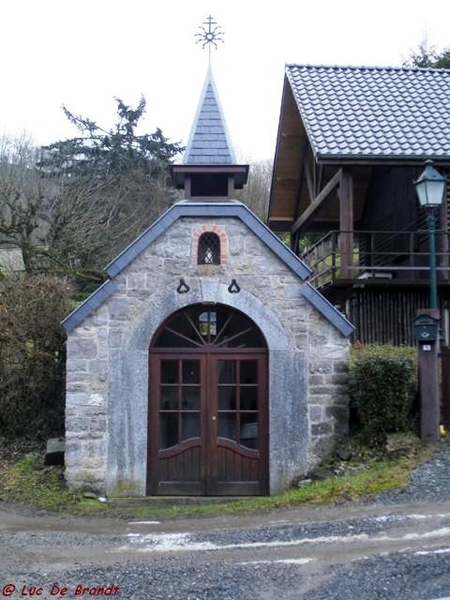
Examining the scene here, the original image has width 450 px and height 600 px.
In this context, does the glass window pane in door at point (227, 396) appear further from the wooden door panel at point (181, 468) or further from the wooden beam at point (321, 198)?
the wooden beam at point (321, 198)

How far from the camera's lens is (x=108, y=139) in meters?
31.2

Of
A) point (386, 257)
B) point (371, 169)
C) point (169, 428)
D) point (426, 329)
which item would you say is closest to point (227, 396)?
point (169, 428)

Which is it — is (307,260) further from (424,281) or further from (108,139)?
(108,139)

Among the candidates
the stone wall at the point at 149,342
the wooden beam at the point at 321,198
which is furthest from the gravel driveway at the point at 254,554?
the wooden beam at the point at 321,198

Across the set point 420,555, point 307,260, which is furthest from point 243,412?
point 307,260

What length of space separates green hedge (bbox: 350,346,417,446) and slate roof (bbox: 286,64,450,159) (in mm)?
6447

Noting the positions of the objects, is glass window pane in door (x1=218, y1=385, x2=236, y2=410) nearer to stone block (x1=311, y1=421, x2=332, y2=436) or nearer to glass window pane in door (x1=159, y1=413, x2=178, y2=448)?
glass window pane in door (x1=159, y1=413, x2=178, y2=448)

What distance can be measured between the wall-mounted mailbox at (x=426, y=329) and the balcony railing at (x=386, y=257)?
2563 mm

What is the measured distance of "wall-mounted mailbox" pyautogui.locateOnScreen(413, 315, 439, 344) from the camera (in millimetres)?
10032

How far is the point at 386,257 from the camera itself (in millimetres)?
19344

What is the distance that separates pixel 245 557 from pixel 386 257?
46.1 ft

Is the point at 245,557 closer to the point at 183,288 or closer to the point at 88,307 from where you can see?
the point at 183,288

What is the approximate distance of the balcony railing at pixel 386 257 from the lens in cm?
1513

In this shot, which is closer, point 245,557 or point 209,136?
point 245,557
